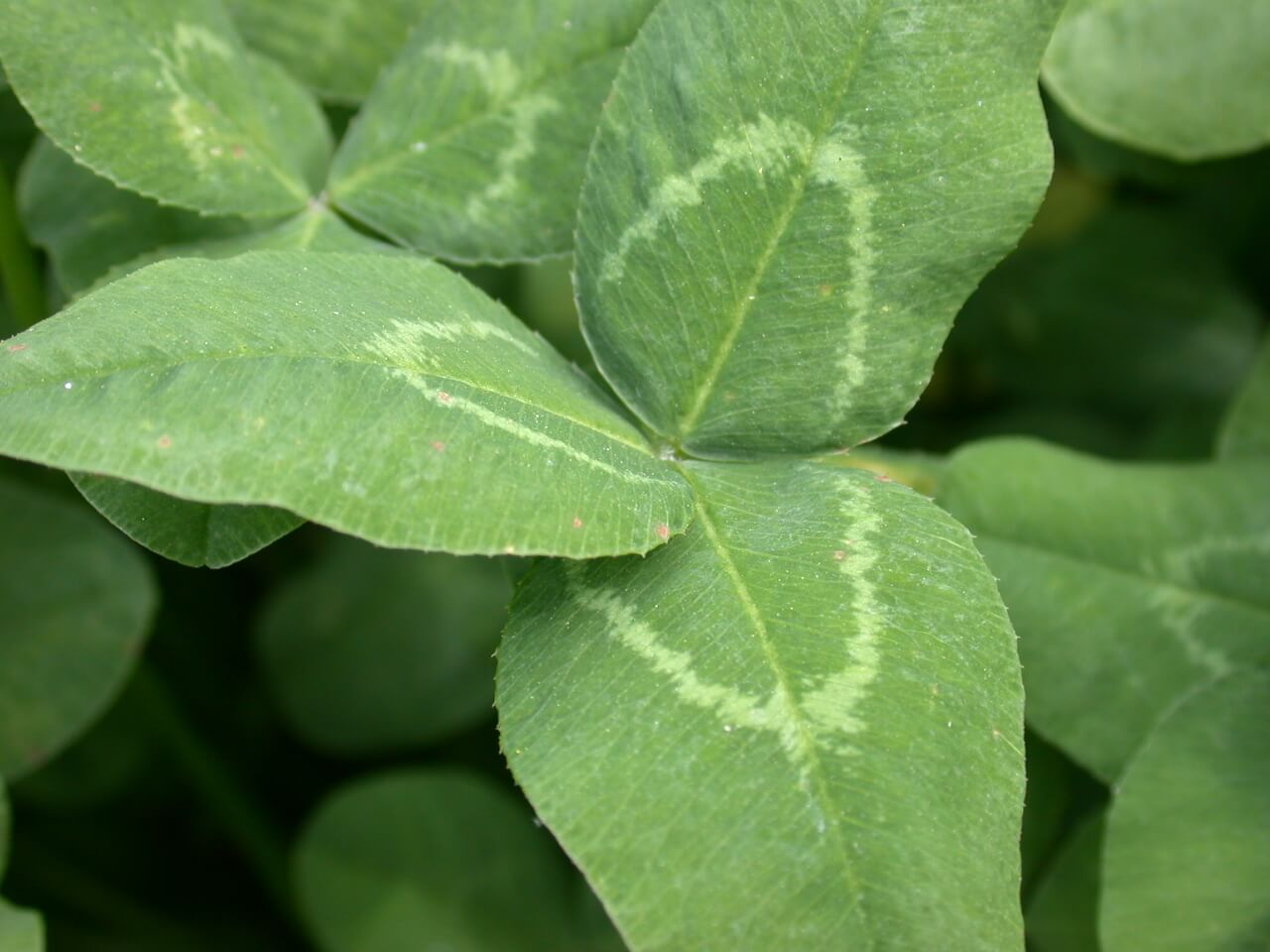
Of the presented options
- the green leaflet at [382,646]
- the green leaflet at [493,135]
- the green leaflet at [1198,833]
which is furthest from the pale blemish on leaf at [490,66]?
the green leaflet at [1198,833]

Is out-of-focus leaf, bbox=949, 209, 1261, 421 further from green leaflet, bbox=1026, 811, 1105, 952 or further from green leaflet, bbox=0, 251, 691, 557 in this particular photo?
green leaflet, bbox=0, 251, 691, 557

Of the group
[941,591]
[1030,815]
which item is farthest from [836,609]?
[1030,815]

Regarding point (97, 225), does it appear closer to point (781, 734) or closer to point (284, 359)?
point (284, 359)

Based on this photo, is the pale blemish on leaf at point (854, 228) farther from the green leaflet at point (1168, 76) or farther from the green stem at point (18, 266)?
the green stem at point (18, 266)

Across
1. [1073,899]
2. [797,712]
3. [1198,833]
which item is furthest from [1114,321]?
[797,712]

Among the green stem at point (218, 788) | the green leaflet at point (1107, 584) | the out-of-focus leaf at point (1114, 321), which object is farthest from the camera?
the out-of-focus leaf at point (1114, 321)

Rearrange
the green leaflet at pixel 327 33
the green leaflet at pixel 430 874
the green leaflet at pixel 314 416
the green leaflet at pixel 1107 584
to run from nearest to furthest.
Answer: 1. the green leaflet at pixel 314 416
2. the green leaflet at pixel 1107 584
3. the green leaflet at pixel 327 33
4. the green leaflet at pixel 430 874

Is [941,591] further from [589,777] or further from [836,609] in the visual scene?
[589,777]
